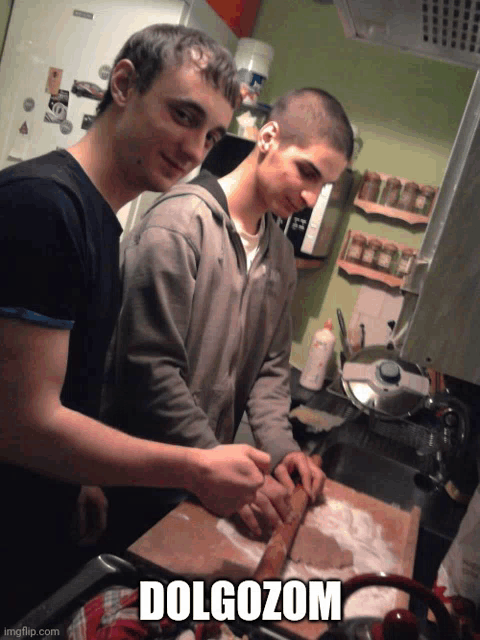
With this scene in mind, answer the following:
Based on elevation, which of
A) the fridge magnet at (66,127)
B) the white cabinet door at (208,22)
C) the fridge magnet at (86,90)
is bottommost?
the fridge magnet at (66,127)

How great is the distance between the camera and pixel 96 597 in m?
0.63

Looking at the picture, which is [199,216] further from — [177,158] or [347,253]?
[347,253]

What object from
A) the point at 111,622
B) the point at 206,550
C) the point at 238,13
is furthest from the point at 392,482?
the point at 238,13

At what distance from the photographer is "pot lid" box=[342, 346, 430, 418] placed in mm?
1905

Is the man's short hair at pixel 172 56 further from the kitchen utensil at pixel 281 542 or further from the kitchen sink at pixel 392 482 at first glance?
the kitchen sink at pixel 392 482

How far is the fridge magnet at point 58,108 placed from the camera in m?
1.99

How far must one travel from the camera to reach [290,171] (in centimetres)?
120

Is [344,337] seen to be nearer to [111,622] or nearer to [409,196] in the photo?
[409,196]

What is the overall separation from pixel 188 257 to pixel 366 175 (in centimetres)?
165

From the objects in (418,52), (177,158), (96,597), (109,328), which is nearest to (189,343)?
(109,328)

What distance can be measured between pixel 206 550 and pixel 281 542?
0.11m

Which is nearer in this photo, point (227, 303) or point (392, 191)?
point (227, 303)

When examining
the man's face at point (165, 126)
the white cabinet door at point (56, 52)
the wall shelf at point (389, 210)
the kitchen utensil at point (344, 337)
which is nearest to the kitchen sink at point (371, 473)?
the kitchen utensil at point (344, 337)

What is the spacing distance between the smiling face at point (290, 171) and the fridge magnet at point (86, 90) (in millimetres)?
991
